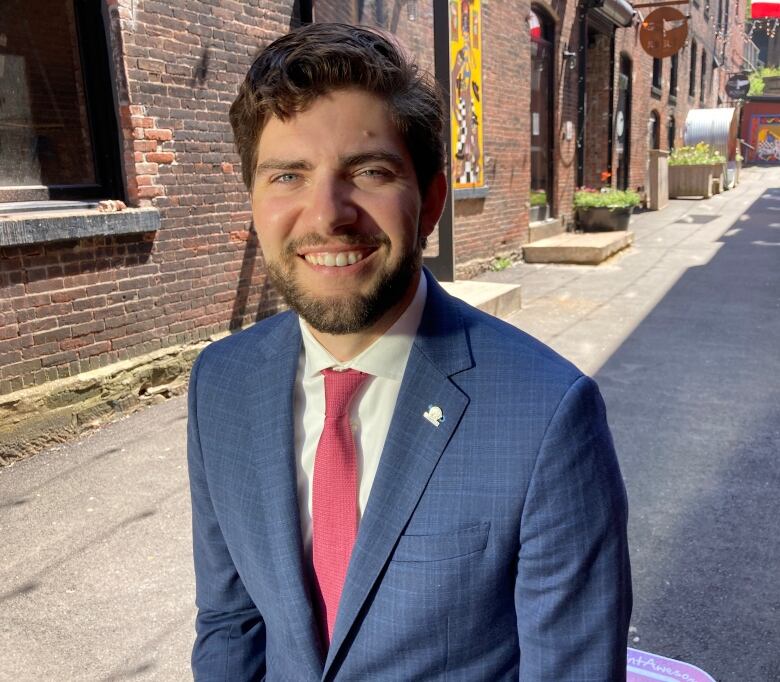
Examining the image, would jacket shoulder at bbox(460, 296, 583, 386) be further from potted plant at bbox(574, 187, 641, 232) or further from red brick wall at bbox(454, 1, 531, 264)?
potted plant at bbox(574, 187, 641, 232)

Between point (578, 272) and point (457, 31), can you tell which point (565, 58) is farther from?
point (457, 31)

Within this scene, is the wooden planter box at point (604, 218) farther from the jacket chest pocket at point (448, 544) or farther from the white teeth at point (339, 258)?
the jacket chest pocket at point (448, 544)

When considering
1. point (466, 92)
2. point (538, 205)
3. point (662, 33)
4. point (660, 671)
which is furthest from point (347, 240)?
point (662, 33)

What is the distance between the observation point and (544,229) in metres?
13.2

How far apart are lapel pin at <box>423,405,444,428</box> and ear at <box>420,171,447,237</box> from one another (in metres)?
0.38

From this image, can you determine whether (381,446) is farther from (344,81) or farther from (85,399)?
(85,399)

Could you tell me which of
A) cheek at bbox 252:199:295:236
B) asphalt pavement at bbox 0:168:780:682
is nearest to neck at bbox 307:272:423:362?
cheek at bbox 252:199:295:236

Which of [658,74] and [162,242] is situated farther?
[658,74]

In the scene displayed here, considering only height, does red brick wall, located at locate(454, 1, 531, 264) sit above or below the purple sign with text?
above

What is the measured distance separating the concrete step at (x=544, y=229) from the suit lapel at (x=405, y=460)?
38.9 feet

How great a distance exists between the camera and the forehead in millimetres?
1320

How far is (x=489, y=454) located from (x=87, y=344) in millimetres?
4461

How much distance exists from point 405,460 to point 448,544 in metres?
0.16

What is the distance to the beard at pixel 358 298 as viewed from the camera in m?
1.35
